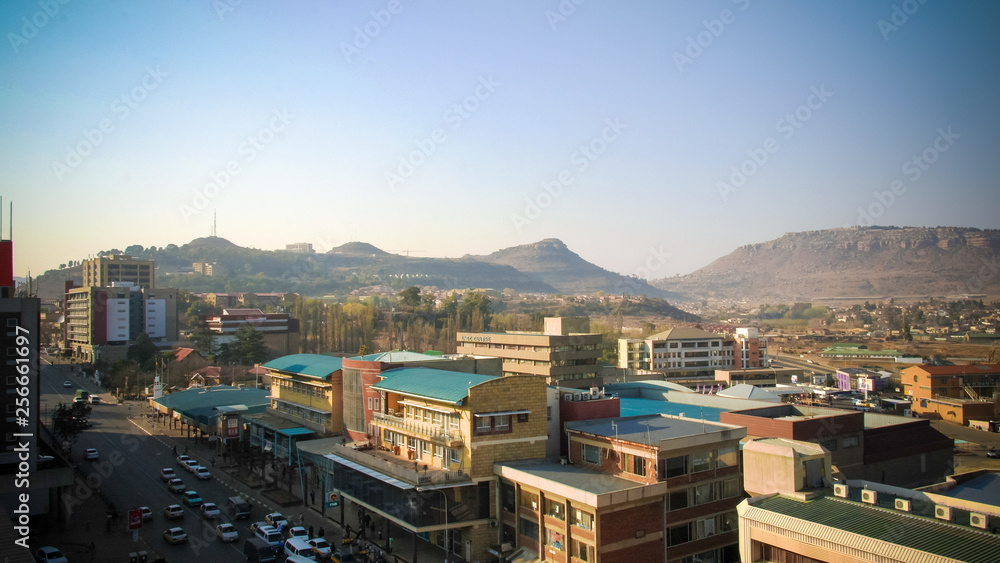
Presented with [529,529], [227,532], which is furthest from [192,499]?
[529,529]

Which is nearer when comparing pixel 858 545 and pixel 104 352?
pixel 858 545

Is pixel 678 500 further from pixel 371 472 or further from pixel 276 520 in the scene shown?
pixel 276 520

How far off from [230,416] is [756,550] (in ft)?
85.4

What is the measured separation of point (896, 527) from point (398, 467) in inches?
519

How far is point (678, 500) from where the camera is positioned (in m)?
17.9

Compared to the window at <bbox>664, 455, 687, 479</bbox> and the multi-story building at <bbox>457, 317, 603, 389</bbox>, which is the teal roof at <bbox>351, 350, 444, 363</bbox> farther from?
the multi-story building at <bbox>457, 317, 603, 389</bbox>

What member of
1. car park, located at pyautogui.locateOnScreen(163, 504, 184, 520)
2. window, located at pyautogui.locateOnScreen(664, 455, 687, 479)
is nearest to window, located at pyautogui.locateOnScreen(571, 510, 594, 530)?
window, located at pyautogui.locateOnScreen(664, 455, 687, 479)

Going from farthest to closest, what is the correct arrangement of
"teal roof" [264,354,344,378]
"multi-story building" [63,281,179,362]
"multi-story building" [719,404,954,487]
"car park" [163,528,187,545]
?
"multi-story building" [63,281,179,362] → "teal roof" [264,354,344,378] → "multi-story building" [719,404,954,487] → "car park" [163,528,187,545]

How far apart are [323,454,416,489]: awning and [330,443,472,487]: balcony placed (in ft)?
0.46

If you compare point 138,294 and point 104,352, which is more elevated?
point 138,294

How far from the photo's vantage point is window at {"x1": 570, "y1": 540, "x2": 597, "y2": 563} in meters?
16.3

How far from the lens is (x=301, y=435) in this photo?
93.6 ft

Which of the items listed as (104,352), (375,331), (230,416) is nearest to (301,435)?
(230,416)

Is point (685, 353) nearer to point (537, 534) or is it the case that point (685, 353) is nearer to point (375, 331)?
point (375, 331)
